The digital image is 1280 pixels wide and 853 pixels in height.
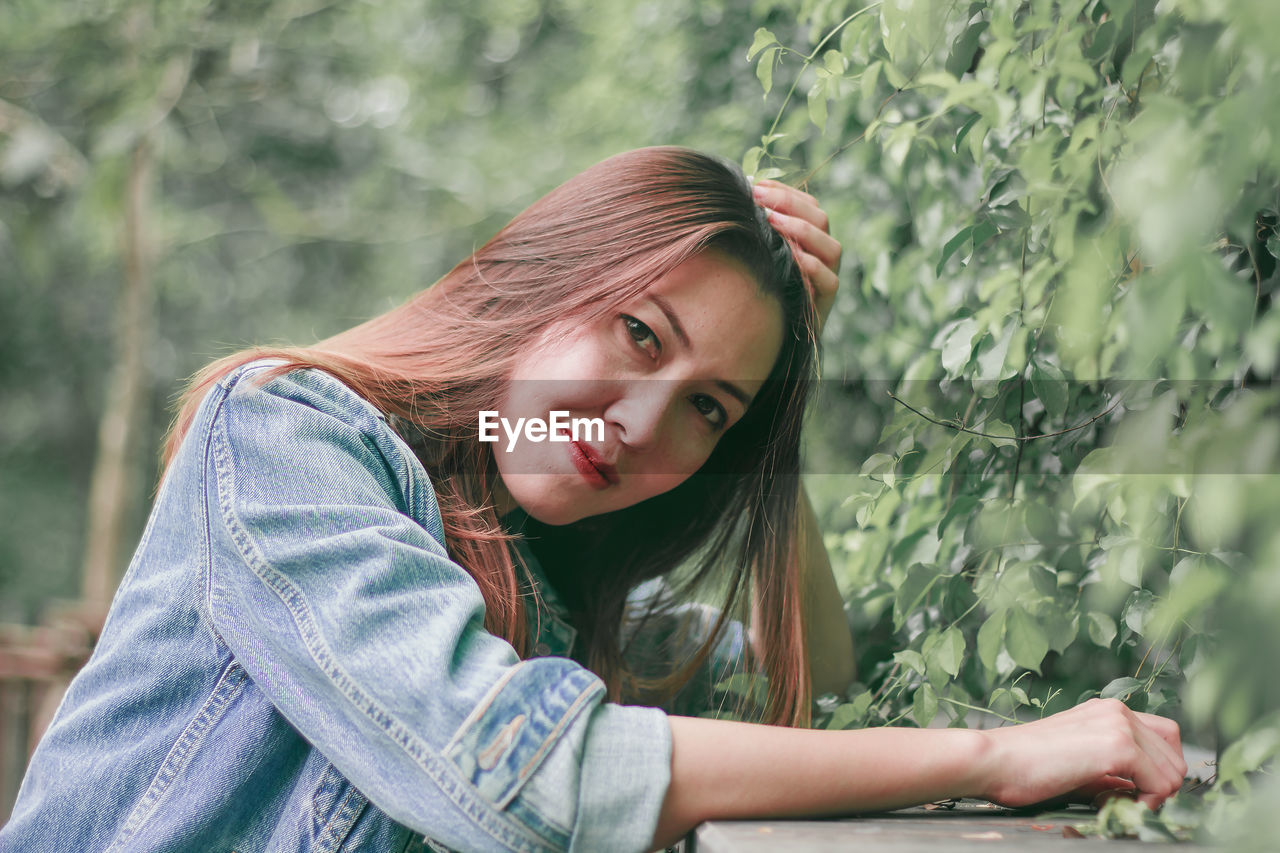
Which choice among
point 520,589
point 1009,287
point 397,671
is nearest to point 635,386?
point 520,589

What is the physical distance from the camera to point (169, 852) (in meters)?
1.17

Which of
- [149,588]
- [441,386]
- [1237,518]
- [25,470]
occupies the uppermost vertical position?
[1237,518]

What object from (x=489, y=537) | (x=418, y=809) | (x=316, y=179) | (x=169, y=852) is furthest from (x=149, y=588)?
(x=316, y=179)

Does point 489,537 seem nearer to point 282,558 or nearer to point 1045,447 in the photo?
point 282,558

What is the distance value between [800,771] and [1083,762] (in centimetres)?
29

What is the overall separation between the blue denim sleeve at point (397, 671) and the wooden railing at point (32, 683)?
144 inches

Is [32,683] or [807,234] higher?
[807,234]

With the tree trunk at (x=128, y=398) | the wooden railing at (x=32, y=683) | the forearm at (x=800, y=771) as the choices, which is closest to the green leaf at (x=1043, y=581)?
the forearm at (x=800, y=771)

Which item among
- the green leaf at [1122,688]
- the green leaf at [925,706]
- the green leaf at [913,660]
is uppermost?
the green leaf at [1122,688]

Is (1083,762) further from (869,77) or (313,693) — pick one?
(869,77)

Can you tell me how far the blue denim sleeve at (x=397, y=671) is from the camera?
0.93 meters

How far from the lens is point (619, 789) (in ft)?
3.09

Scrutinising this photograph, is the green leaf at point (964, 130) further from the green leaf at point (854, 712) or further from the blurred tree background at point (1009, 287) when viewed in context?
the green leaf at point (854, 712)

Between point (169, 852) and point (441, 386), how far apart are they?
0.69 m
